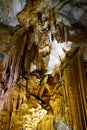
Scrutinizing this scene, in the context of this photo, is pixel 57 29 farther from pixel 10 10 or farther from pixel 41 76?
pixel 10 10

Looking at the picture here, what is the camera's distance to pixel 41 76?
5.67 meters

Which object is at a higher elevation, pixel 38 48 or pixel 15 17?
pixel 15 17

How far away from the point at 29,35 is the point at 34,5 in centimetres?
98

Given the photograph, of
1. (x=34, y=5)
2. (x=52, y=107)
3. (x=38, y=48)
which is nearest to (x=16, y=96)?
(x=52, y=107)

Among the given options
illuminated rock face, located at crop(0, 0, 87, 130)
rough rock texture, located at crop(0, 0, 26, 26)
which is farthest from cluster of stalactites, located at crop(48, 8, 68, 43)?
rough rock texture, located at crop(0, 0, 26, 26)

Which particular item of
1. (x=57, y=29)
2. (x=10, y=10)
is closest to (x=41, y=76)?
(x=57, y=29)

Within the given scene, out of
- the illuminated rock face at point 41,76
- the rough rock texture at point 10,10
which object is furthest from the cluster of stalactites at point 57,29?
the rough rock texture at point 10,10

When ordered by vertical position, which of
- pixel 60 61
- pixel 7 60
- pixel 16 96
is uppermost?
pixel 7 60

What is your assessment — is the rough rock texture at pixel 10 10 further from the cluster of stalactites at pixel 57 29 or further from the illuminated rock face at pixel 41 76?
the cluster of stalactites at pixel 57 29

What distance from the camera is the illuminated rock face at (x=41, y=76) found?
4.45 metres

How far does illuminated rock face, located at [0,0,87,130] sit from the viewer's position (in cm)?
445

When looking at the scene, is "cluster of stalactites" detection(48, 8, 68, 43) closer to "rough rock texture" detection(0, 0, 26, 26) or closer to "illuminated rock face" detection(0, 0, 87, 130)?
"illuminated rock face" detection(0, 0, 87, 130)

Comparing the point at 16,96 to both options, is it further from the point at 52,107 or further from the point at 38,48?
the point at 38,48

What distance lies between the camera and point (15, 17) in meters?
6.16
